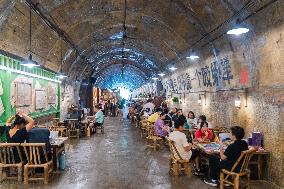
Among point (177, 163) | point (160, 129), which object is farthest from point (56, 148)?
point (160, 129)

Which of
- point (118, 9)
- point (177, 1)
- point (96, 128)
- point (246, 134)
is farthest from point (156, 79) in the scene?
point (246, 134)

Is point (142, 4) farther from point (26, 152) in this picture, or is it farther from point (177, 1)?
point (26, 152)

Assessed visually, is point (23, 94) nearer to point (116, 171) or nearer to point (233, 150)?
point (116, 171)

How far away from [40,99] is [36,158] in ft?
23.2

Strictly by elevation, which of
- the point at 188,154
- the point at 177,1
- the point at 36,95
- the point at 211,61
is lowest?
the point at 188,154

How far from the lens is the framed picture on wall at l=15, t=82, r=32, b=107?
37.7 feet

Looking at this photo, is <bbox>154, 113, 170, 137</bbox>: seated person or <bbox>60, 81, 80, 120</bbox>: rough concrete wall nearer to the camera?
<bbox>154, 113, 170, 137</bbox>: seated person

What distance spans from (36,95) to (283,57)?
1029 centimetres

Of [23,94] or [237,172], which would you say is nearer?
[237,172]

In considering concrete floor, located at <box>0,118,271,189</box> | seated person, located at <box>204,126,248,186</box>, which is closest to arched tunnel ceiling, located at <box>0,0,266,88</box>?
seated person, located at <box>204,126,248,186</box>

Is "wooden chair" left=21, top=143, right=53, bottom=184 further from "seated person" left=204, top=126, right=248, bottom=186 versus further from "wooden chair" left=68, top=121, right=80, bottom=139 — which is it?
"wooden chair" left=68, top=121, right=80, bottom=139

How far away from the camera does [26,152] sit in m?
8.11

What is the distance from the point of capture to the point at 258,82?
8969 millimetres

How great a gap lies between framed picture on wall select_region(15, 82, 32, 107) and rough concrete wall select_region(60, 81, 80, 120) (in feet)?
21.2
